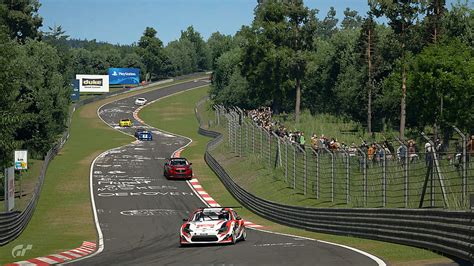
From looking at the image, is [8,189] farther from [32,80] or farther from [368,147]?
[32,80]

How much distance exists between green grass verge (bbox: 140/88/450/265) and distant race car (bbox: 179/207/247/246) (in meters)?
2.99

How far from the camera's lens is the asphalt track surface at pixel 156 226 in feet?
64.8

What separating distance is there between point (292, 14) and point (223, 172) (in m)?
34.6

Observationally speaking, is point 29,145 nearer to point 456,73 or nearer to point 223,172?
point 223,172

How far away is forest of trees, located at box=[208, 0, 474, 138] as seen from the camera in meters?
52.5

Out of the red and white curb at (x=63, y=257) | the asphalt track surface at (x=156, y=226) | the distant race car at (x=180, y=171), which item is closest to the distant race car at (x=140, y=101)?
the asphalt track surface at (x=156, y=226)

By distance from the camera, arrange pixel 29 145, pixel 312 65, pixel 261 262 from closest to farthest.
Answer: pixel 261 262 < pixel 29 145 < pixel 312 65

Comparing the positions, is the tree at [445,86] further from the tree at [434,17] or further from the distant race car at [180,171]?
the distant race car at [180,171]

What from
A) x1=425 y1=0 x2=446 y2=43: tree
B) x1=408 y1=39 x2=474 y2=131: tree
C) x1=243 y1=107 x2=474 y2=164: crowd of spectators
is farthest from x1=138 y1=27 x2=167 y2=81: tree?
x1=408 y1=39 x2=474 y2=131: tree

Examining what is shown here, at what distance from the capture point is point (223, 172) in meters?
51.8

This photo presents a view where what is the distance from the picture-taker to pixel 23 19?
4449 inches

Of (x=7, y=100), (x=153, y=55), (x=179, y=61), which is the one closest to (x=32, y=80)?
(x=7, y=100)

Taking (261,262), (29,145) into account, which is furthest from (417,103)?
(261,262)

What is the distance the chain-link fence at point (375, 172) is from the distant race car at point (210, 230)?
4.21m
